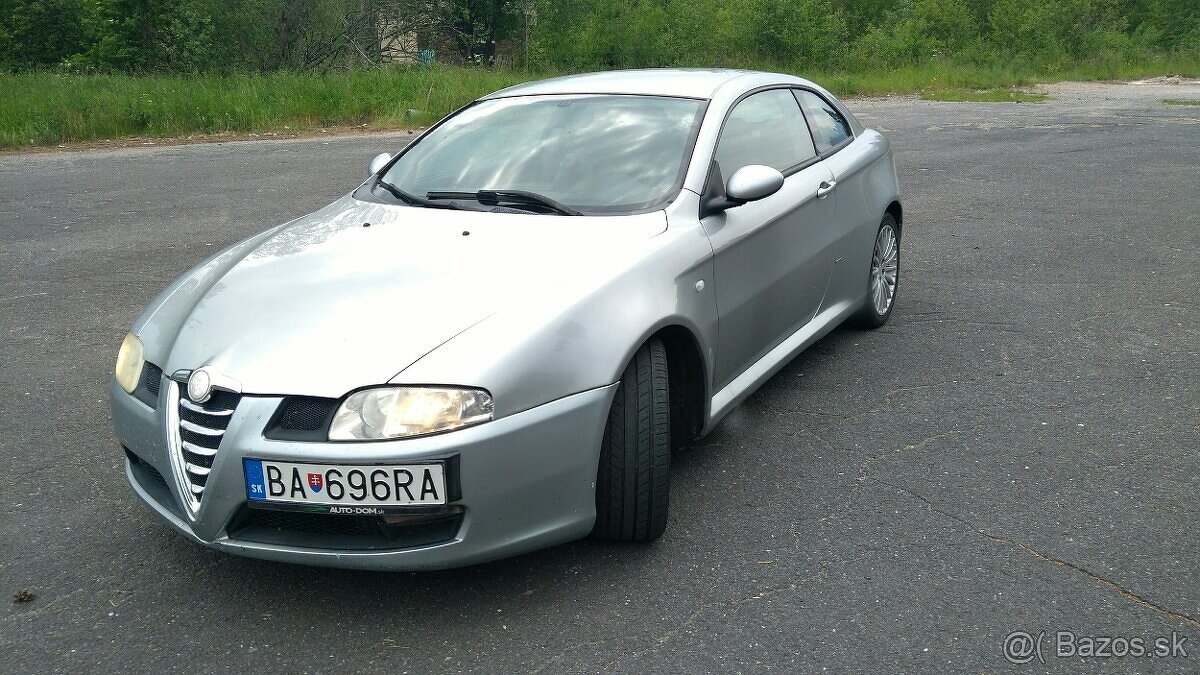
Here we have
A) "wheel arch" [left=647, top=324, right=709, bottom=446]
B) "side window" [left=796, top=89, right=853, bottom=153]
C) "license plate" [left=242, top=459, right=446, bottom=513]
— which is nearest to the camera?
"license plate" [left=242, top=459, right=446, bottom=513]

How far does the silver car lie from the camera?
9.19ft

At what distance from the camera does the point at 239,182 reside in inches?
417

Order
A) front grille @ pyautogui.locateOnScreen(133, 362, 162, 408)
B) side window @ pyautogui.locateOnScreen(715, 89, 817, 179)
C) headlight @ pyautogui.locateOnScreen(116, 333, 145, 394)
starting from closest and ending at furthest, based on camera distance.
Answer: front grille @ pyautogui.locateOnScreen(133, 362, 162, 408), headlight @ pyautogui.locateOnScreen(116, 333, 145, 394), side window @ pyautogui.locateOnScreen(715, 89, 817, 179)

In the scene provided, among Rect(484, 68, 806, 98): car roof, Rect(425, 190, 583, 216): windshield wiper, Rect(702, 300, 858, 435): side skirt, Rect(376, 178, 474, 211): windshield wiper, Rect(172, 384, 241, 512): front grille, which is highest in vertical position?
Rect(484, 68, 806, 98): car roof

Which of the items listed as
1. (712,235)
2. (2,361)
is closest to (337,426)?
(712,235)

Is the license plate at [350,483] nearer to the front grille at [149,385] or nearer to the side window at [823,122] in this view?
the front grille at [149,385]

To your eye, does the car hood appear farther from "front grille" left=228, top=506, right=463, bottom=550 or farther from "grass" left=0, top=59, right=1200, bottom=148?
"grass" left=0, top=59, right=1200, bottom=148

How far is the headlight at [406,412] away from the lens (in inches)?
109

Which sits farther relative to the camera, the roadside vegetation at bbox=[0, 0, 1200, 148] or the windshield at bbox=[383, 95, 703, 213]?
the roadside vegetation at bbox=[0, 0, 1200, 148]

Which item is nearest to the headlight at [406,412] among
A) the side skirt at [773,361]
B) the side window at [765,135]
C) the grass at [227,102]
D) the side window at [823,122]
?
the side skirt at [773,361]

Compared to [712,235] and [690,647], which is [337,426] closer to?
[690,647]

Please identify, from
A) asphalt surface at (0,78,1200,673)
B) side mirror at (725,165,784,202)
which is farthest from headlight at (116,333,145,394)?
side mirror at (725,165,784,202)

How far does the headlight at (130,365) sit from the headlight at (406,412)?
875 mm

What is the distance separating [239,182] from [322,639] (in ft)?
28.0
